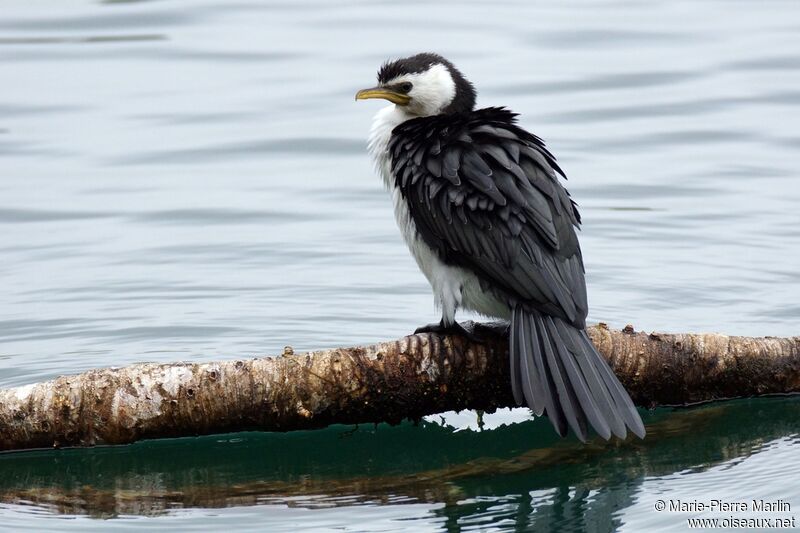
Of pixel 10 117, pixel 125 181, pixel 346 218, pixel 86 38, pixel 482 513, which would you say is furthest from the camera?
pixel 86 38

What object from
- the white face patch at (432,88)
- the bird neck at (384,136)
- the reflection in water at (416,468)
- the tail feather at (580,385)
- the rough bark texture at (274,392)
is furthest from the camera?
the white face patch at (432,88)

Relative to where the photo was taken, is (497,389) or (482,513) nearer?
(482,513)

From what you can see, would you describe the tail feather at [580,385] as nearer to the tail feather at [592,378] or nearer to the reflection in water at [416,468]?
the tail feather at [592,378]

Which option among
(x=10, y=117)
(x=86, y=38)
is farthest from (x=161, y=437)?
(x=86, y=38)

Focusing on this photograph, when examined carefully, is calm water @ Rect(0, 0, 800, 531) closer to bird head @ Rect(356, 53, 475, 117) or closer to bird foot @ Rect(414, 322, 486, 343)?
bird foot @ Rect(414, 322, 486, 343)

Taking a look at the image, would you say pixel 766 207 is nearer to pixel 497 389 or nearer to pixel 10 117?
pixel 497 389

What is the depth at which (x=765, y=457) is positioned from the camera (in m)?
5.71

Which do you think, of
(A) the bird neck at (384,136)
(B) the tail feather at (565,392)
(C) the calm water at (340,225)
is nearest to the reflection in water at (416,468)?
(C) the calm water at (340,225)

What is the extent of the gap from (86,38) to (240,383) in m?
9.52

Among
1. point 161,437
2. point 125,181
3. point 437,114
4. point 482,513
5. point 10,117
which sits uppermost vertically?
point 10,117

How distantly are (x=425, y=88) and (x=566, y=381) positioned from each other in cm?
174

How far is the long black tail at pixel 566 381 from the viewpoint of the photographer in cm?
523

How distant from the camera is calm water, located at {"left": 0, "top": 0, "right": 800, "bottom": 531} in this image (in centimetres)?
546

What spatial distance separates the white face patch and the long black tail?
139 centimetres
